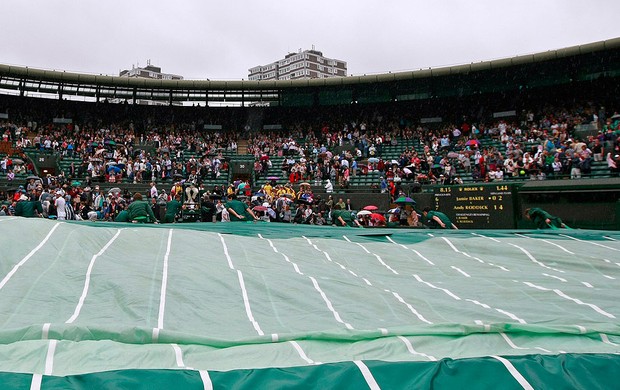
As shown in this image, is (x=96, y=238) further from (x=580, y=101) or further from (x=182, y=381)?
(x=580, y=101)

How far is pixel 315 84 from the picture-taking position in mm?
33781

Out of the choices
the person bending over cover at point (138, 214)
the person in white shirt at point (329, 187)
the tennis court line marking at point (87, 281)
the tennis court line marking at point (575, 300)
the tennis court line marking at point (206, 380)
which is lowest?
the tennis court line marking at point (575, 300)

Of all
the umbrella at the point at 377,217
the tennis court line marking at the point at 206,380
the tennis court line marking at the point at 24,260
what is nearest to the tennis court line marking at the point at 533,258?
the tennis court line marking at the point at 206,380

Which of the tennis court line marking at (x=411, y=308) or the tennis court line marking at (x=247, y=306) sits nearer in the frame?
the tennis court line marking at (x=247, y=306)

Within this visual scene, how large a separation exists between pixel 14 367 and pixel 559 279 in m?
5.47

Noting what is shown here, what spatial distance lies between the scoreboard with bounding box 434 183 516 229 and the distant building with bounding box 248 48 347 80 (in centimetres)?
10330

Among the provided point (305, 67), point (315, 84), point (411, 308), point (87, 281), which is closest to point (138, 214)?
point (87, 281)

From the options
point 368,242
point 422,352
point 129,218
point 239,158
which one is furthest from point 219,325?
point 239,158

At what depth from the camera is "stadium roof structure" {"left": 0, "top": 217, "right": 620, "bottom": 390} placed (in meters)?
3.02

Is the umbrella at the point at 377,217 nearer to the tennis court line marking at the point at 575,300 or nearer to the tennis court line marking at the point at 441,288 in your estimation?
the tennis court line marking at the point at 441,288

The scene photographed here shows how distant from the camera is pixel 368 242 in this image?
740 centimetres

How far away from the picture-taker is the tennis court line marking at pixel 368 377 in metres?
2.93

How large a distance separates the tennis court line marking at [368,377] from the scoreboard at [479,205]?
12.6 metres

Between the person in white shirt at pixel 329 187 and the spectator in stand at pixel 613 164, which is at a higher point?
the spectator in stand at pixel 613 164
